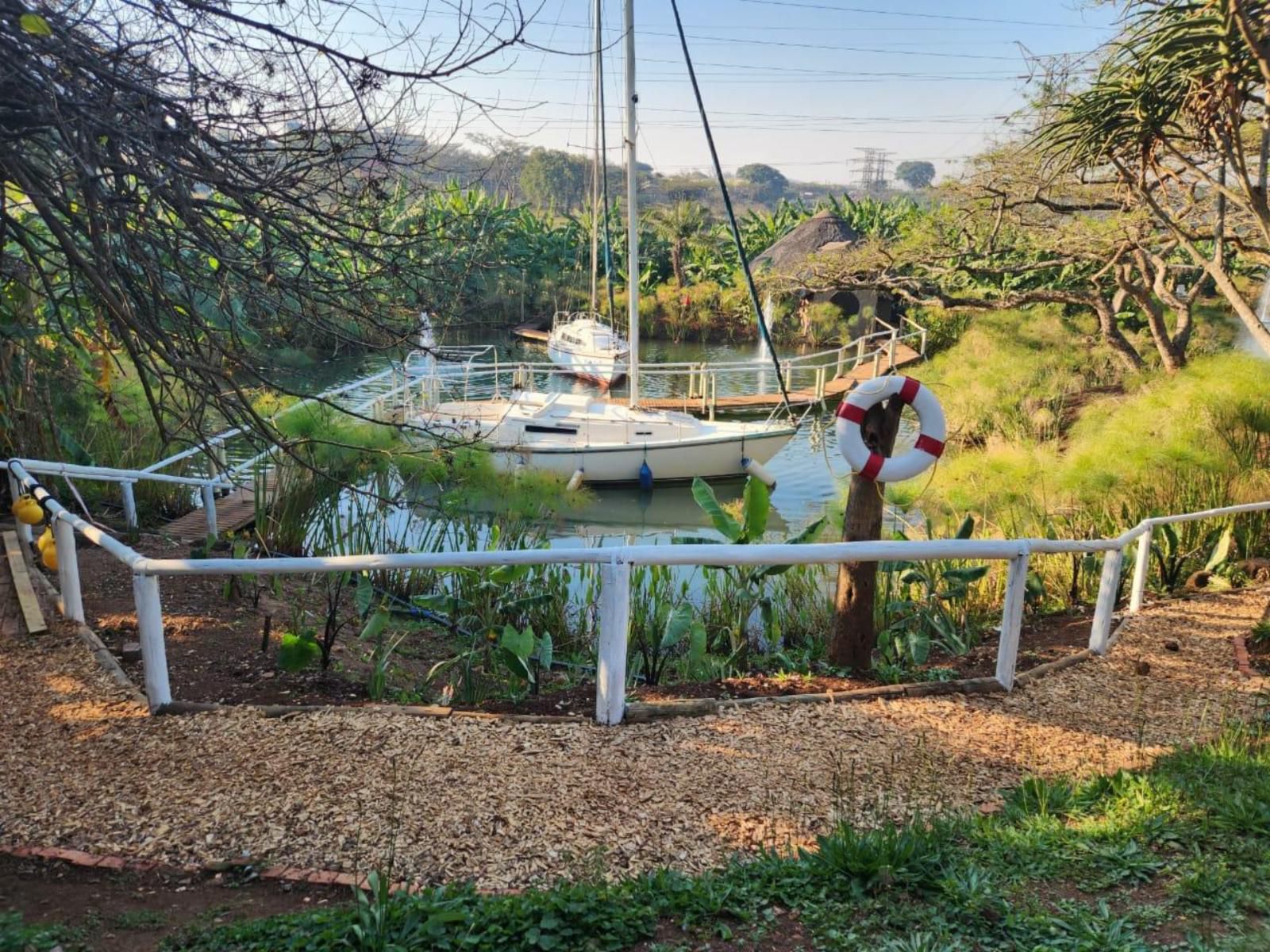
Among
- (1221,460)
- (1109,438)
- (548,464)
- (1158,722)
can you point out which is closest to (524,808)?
(1158,722)

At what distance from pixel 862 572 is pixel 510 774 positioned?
6.85 ft

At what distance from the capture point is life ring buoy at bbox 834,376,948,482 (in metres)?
4.57

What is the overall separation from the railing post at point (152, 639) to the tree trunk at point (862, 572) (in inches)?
118

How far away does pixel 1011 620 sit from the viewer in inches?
167

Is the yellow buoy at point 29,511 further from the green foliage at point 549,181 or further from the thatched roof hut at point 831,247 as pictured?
the green foliage at point 549,181

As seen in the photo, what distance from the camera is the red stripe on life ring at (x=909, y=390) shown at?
15.2 ft

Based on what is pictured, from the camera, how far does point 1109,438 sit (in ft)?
33.5

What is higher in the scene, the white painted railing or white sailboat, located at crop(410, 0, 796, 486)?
the white painted railing

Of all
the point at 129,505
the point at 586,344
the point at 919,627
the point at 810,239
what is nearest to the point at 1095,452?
the point at 919,627

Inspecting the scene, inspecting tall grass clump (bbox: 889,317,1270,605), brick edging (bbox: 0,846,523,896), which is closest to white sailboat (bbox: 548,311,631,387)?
tall grass clump (bbox: 889,317,1270,605)

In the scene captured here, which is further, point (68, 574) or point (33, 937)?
point (68, 574)

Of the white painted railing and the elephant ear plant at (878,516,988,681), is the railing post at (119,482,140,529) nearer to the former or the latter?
the white painted railing

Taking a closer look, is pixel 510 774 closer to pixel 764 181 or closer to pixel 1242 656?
pixel 1242 656

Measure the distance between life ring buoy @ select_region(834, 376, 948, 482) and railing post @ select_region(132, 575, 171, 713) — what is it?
118 inches
